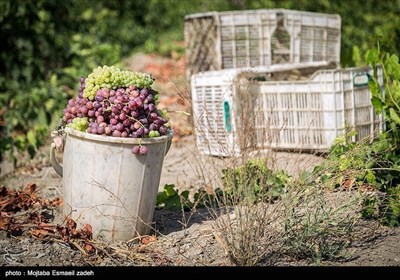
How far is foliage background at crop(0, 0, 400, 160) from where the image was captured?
710 cm

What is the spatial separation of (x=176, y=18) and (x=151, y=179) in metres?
9.21

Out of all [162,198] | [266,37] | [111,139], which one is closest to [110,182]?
[111,139]

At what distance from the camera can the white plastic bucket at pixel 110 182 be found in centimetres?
369

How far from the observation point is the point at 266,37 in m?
6.79

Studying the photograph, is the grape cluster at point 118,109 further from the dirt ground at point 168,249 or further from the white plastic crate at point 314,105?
the white plastic crate at point 314,105

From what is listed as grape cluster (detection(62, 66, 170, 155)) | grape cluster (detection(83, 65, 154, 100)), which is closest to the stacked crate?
grape cluster (detection(62, 66, 170, 155))

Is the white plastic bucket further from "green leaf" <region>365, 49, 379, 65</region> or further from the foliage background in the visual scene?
the foliage background

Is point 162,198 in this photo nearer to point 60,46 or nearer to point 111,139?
point 111,139

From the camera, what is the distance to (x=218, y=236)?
367 centimetres

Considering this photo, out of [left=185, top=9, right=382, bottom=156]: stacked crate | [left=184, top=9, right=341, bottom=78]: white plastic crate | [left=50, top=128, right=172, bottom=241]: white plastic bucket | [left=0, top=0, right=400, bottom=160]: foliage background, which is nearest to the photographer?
[left=50, top=128, right=172, bottom=241]: white plastic bucket

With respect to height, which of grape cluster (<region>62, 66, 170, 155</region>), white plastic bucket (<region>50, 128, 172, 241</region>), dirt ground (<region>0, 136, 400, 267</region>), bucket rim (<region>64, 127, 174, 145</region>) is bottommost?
dirt ground (<region>0, 136, 400, 267</region>)

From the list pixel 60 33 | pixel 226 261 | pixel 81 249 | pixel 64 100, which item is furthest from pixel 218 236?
pixel 60 33

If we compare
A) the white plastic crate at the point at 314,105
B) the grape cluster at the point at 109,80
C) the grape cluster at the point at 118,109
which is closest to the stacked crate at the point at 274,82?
the white plastic crate at the point at 314,105

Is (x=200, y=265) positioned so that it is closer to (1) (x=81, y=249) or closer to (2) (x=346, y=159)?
(1) (x=81, y=249)
